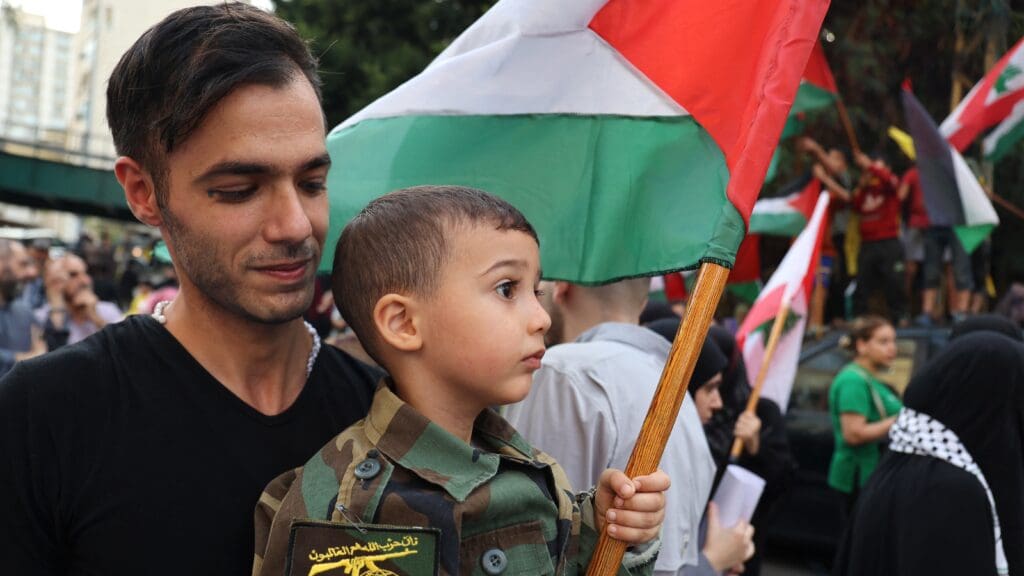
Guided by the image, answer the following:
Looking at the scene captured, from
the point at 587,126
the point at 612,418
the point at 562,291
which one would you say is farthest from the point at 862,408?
the point at 587,126

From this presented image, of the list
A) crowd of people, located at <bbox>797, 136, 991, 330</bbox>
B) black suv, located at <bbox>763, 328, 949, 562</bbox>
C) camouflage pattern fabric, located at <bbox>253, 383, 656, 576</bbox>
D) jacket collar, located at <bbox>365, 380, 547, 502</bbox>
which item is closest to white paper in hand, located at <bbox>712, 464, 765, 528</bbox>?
camouflage pattern fabric, located at <bbox>253, 383, 656, 576</bbox>

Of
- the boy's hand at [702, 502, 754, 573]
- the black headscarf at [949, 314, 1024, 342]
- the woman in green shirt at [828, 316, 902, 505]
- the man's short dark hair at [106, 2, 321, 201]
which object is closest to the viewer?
the man's short dark hair at [106, 2, 321, 201]

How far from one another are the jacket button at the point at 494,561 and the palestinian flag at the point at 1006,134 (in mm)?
5988

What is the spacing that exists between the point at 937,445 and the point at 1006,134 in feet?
11.9

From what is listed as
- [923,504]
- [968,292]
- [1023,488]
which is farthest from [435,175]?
[968,292]

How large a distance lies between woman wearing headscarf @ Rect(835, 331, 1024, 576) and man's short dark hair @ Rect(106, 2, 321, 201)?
9.99 feet

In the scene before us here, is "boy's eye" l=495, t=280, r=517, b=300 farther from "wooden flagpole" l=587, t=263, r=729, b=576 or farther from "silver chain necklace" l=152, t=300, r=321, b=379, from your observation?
"silver chain necklace" l=152, t=300, r=321, b=379

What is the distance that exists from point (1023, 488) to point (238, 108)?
138 inches

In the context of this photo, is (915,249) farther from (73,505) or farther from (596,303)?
(73,505)

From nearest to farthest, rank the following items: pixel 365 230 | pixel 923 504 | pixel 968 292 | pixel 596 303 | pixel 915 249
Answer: pixel 365 230
pixel 596 303
pixel 923 504
pixel 968 292
pixel 915 249

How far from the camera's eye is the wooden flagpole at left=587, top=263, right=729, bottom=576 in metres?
1.98

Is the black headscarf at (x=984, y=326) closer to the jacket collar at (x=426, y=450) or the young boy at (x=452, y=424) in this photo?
the young boy at (x=452, y=424)

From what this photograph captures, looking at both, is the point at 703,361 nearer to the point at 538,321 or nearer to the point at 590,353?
the point at 590,353

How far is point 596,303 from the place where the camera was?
12.2 ft
